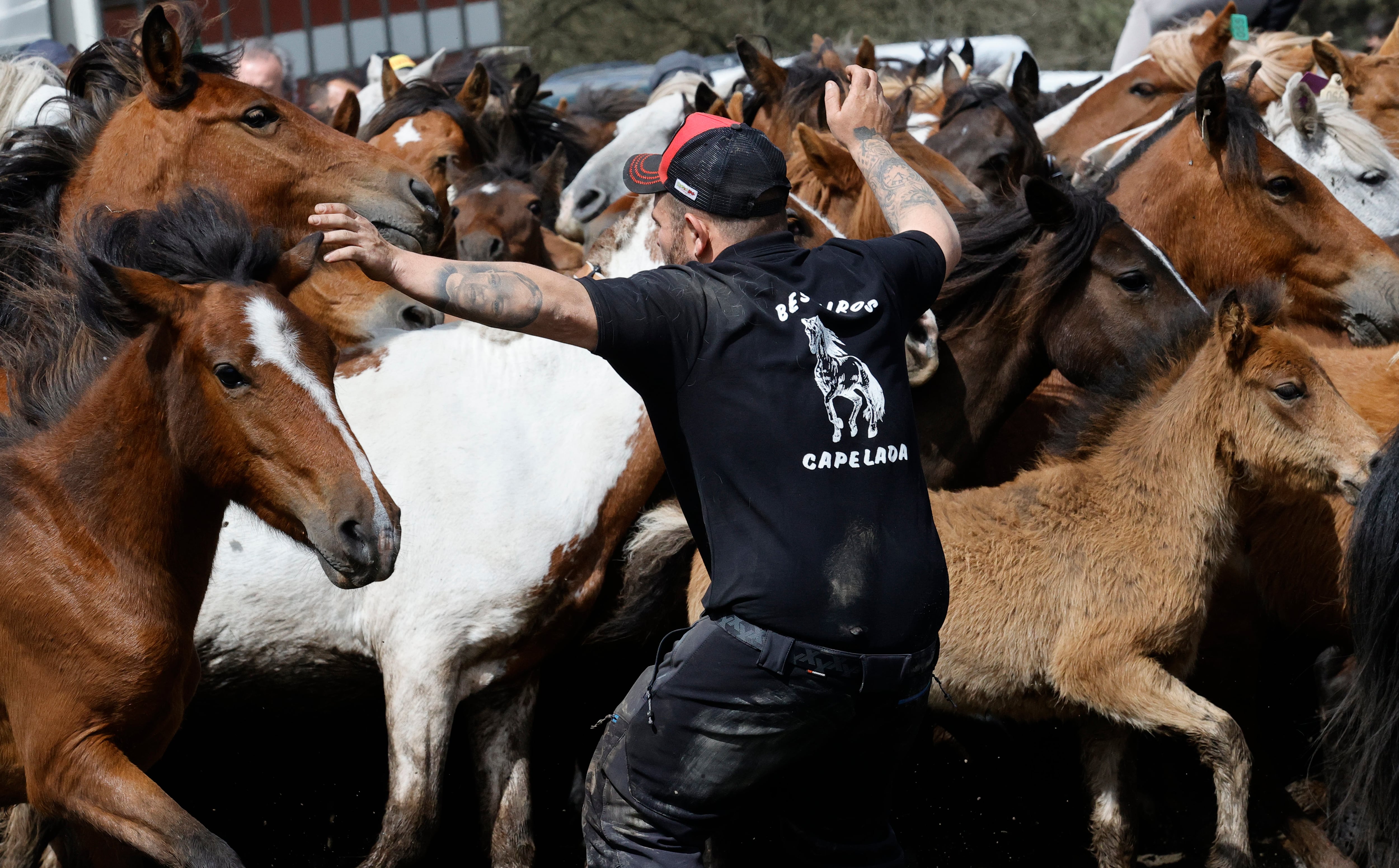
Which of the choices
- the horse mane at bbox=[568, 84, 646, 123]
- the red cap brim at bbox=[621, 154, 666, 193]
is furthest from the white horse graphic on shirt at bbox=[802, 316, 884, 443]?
the horse mane at bbox=[568, 84, 646, 123]

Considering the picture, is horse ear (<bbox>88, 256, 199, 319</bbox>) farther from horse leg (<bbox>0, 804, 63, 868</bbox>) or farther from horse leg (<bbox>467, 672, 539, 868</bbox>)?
horse leg (<bbox>0, 804, 63, 868</bbox>)

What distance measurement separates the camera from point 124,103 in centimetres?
441

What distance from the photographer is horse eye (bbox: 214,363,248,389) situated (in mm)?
3090

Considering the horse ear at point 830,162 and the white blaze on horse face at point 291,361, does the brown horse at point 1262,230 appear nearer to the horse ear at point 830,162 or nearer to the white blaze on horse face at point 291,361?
the horse ear at point 830,162

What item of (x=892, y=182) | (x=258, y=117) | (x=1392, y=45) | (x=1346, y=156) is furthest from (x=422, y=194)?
(x=1392, y=45)

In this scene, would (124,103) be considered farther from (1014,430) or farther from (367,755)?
(1014,430)

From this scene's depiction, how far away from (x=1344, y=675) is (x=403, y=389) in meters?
3.74

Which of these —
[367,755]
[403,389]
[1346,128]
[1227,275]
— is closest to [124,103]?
[403,389]

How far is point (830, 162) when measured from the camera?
5484 mm

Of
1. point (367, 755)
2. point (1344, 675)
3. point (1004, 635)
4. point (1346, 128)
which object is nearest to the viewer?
point (1004, 635)

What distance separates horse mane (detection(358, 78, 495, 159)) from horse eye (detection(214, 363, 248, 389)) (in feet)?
13.9

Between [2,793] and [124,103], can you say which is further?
[124,103]

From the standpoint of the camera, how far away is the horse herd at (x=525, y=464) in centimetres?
322

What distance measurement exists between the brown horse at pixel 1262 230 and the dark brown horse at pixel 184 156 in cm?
315
